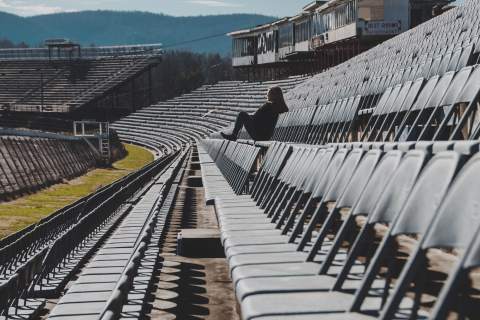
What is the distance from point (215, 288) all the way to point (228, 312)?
69cm

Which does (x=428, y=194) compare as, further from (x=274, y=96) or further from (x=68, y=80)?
(x=68, y=80)

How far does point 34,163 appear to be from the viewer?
102 ft

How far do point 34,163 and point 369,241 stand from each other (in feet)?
97.0

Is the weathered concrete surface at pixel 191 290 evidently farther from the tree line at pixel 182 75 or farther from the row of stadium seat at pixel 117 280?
the tree line at pixel 182 75

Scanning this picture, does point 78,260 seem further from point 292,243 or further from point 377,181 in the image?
point 377,181

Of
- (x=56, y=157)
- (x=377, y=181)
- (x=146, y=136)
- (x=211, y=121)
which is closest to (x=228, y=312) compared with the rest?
(x=377, y=181)

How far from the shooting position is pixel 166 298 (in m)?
5.20

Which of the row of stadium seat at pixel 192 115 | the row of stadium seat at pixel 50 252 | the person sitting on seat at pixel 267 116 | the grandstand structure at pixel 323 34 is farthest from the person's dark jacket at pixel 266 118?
the grandstand structure at pixel 323 34

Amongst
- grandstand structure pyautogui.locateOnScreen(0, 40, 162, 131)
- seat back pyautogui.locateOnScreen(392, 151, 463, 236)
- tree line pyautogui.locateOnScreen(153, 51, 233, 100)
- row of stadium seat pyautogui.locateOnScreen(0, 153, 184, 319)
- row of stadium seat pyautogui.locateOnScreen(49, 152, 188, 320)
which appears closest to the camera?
seat back pyautogui.locateOnScreen(392, 151, 463, 236)

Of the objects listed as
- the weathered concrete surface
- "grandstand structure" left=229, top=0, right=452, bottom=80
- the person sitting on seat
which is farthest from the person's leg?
"grandstand structure" left=229, top=0, right=452, bottom=80

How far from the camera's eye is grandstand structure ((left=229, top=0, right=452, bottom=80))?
39.9m

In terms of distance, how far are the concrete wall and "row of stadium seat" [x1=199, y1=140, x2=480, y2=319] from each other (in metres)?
23.2

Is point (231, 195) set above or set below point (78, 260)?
above

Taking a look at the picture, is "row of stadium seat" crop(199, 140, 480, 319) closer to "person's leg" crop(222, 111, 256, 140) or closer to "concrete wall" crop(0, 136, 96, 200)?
"person's leg" crop(222, 111, 256, 140)
